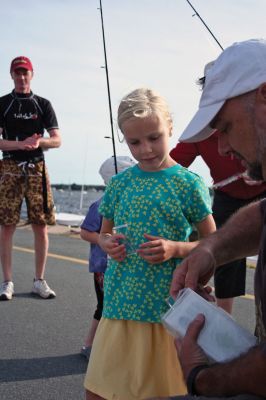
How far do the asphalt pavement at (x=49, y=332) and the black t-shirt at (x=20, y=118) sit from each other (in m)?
1.28

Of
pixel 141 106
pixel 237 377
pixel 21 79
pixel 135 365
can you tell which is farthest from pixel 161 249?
pixel 21 79

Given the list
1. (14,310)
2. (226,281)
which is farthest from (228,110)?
(14,310)

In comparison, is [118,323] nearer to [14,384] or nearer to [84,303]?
[14,384]

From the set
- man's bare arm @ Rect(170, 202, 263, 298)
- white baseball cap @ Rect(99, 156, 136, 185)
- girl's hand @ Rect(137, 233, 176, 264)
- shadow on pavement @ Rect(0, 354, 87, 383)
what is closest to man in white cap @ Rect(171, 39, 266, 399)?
man's bare arm @ Rect(170, 202, 263, 298)

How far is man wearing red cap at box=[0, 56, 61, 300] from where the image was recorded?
5.61 meters

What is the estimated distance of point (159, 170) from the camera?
2.87 m

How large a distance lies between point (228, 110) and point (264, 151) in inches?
8.1

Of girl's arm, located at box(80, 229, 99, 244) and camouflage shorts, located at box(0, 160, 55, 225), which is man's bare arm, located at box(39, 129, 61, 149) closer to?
camouflage shorts, located at box(0, 160, 55, 225)

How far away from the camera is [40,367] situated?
3.89 meters

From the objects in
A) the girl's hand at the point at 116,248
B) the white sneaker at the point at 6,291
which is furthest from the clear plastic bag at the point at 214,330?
the white sneaker at the point at 6,291

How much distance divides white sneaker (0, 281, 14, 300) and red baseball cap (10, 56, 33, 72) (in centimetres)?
193

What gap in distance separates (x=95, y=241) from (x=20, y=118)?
7.79 ft

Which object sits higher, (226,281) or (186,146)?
(186,146)

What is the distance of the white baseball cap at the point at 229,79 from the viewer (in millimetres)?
1978
